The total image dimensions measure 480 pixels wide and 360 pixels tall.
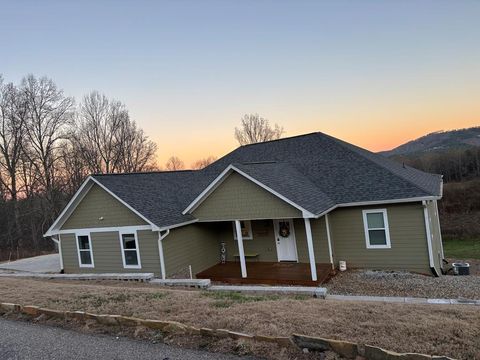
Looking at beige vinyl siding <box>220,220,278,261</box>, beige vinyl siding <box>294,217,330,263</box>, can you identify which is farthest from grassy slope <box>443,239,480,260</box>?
beige vinyl siding <box>220,220,278,261</box>

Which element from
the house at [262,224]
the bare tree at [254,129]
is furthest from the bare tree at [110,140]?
the house at [262,224]

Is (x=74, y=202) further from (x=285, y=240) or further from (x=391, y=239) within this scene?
(x=391, y=239)

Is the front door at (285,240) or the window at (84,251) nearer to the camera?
the front door at (285,240)

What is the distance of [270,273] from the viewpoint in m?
13.7

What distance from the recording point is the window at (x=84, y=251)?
51.1 ft

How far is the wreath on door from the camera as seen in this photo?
14984 millimetres

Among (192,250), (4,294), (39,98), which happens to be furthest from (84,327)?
(39,98)

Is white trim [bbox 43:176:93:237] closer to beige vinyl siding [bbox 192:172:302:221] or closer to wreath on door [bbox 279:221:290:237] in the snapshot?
beige vinyl siding [bbox 192:172:302:221]

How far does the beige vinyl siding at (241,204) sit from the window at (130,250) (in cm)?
287

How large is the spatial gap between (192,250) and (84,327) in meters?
8.79

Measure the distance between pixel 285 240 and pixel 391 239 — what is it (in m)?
4.23

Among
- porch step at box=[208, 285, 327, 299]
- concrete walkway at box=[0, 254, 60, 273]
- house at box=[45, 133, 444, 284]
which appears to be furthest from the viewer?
concrete walkway at box=[0, 254, 60, 273]

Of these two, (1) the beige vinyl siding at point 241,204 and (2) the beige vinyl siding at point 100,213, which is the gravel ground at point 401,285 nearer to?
(1) the beige vinyl siding at point 241,204

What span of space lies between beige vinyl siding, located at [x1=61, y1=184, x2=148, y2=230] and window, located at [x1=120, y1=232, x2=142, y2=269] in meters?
0.51
